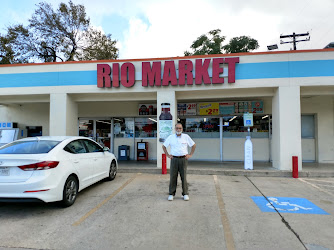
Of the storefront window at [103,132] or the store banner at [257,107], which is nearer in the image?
the store banner at [257,107]

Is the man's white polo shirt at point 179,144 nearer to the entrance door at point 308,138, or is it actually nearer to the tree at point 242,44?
the entrance door at point 308,138

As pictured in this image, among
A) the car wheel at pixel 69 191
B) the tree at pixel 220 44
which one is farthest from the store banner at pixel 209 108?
the tree at pixel 220 44

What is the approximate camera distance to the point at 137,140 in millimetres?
11422

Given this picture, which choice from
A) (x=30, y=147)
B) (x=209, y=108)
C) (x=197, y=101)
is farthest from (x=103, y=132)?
(x=30, y=147)

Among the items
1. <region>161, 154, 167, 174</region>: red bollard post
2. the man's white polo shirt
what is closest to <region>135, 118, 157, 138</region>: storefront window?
<region>161, 154, 167, 174</region>: red bollard post

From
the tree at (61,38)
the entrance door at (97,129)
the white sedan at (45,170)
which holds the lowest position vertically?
the white sedan at (45,170)

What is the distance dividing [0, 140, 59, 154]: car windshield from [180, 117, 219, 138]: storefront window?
7.32m

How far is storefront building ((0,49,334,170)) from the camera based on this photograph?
7922mm

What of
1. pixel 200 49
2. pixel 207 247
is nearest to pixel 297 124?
pixel 207 247

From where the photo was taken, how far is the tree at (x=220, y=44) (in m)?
25.0

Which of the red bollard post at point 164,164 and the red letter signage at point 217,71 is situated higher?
the red letter signage at point 217,71

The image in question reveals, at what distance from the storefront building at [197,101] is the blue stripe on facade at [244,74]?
0.03 metres

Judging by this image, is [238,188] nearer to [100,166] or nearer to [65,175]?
[100,166]

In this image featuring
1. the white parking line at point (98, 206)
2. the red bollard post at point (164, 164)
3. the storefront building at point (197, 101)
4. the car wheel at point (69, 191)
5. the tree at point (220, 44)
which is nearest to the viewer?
the white parking line at point (98, 206)
